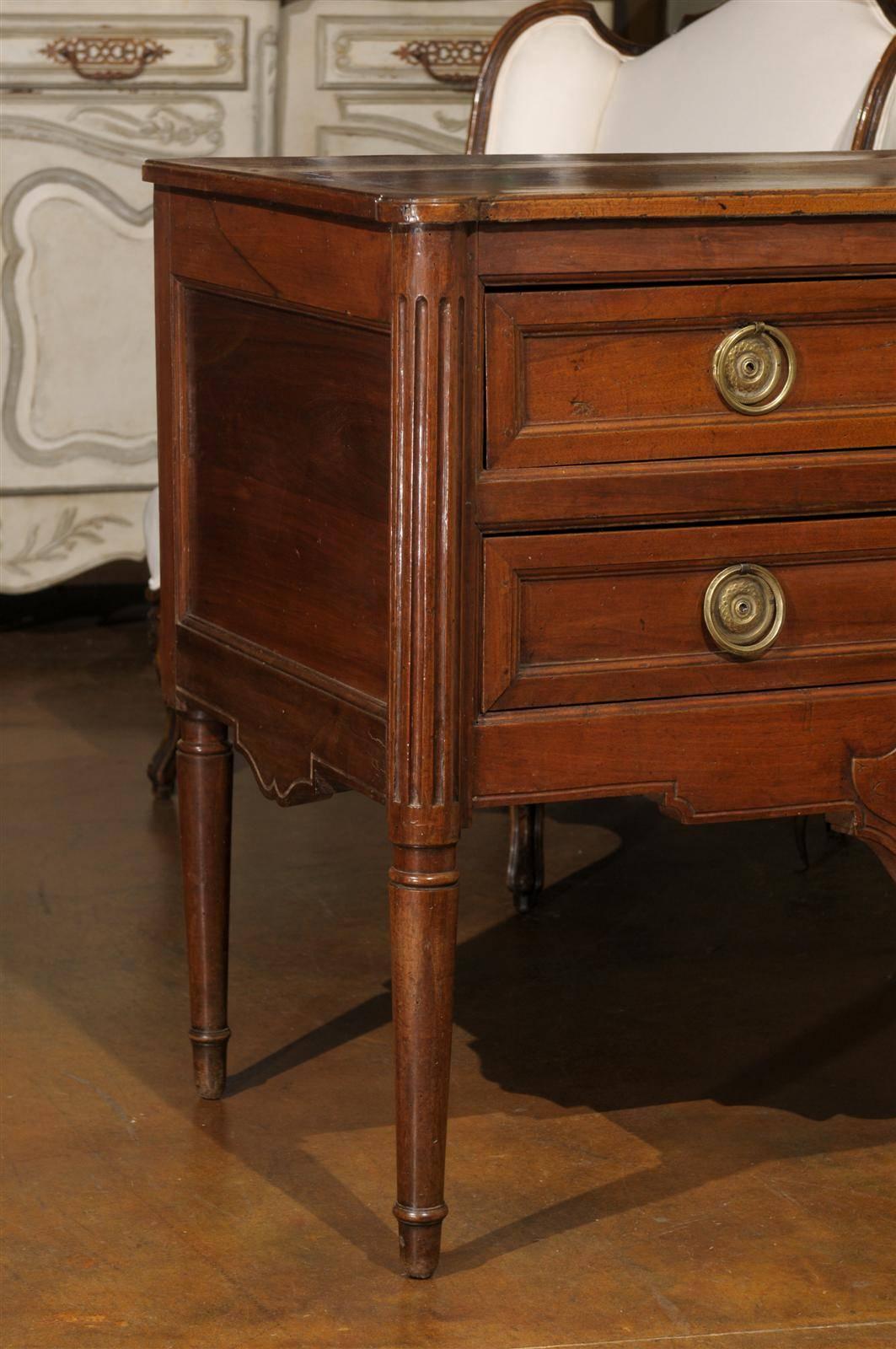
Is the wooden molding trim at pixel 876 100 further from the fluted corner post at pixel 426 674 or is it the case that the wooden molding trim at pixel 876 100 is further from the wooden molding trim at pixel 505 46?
the fluted corner post at pixel 426 674

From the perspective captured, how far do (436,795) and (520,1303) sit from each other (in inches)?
17.1

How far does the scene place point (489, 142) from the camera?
2.61 metres

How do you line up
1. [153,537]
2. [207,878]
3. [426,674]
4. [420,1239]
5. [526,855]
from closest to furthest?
1. [426,674]
2. [420,1239]
3. [207,878]
4. [526,855]
5. [153,537]

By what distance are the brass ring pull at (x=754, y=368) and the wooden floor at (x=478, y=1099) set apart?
72cm

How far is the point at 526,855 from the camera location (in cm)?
254

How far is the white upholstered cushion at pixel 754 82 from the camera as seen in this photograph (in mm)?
2256

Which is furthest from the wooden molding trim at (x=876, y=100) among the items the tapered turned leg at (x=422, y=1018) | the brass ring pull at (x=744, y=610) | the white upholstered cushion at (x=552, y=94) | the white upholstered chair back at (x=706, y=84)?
the tapered turned leg at (x=422, y=1018)

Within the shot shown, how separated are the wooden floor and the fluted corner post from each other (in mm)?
149

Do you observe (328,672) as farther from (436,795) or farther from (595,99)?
(595,99)

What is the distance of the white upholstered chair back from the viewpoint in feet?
7.43

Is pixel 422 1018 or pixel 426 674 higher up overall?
pixel 426 674

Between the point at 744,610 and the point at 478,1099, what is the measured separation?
2.19 ft

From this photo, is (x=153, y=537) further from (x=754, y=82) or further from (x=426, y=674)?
(x=426, y=674)

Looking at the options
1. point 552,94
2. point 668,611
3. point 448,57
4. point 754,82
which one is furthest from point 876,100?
point 448,57
